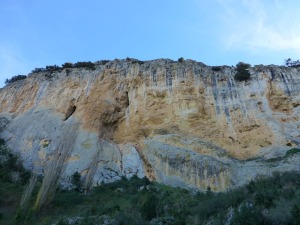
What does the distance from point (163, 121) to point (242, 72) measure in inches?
294

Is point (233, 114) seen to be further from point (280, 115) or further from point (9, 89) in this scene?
point (9, 89)

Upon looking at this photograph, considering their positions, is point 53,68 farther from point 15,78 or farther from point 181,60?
point 181,60

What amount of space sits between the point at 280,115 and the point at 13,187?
17.8 meters

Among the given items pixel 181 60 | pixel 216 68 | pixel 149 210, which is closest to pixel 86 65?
pixel 181 60

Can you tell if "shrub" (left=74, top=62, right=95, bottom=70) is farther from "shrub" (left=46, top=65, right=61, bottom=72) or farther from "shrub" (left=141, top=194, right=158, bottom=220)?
"shrub" (left=141, top=194, right=158, bottom=220)

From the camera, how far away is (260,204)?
1497cm

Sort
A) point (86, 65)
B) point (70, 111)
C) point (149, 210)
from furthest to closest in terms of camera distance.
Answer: point (86, 65) < point (70, 111) < point (149, 210)

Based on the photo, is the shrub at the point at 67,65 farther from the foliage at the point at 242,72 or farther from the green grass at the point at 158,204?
the foliage at the point at 242,72

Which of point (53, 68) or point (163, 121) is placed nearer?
point (163, 121)

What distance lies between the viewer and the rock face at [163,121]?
24.9m

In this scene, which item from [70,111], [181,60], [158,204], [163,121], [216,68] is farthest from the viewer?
[181,60]

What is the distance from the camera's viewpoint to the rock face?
2489 cm

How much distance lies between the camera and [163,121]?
28.2 meters

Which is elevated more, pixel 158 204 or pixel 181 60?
pixel 181 60
